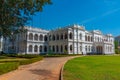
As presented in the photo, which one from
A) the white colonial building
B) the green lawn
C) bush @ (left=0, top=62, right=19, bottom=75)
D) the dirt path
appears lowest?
the dirt path

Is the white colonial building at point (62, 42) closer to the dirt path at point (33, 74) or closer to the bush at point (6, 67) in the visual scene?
the dirt path at point (33, 74)

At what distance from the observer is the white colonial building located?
6638cm

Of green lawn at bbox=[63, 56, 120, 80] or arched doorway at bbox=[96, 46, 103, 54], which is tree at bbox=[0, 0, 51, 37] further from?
arched doorway at bbox=[96, 46, 103, 54]

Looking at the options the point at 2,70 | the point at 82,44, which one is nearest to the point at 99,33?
the point at 82,44

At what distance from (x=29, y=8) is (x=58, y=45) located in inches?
1816

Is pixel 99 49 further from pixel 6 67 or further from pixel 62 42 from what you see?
pixel 6 67

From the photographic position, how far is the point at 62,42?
220 ft

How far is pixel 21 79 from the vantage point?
14.0 meters

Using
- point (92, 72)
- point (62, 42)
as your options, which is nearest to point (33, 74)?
point (92, 72)

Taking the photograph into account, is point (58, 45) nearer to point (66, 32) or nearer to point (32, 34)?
point (66, 32)

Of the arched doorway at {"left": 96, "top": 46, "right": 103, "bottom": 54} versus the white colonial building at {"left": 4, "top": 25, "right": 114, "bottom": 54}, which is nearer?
the white colonial building at {"left": 4, "top": 25, "right": 114, "bottom": 54}

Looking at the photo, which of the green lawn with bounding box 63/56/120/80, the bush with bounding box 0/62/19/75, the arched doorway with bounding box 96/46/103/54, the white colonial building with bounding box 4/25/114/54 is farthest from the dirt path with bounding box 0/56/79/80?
the arched doorway with bounding box 96/46/103/54

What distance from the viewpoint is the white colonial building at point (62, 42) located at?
2613 inches

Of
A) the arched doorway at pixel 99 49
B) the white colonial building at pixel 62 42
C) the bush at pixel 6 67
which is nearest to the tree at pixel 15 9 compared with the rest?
the bush at pixel 6 67
